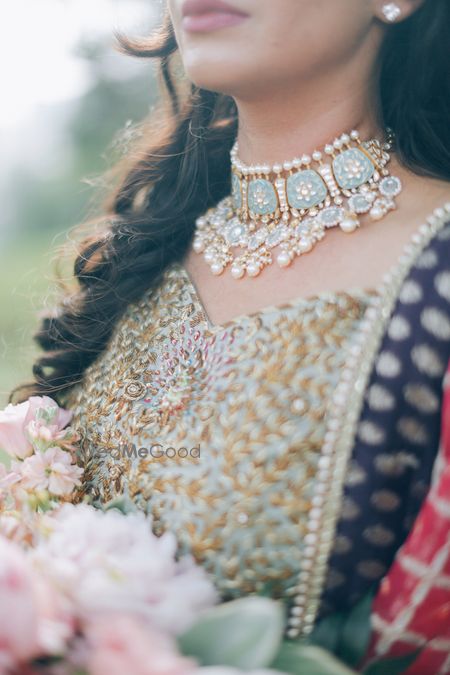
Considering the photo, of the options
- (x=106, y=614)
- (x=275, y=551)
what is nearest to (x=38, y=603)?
(x=106, y=614)

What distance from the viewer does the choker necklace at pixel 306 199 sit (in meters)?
1.12

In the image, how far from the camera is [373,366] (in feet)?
3.14


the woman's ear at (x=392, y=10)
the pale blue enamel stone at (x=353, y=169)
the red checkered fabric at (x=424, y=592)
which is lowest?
the red checkered fabric at (x=424, y=592)

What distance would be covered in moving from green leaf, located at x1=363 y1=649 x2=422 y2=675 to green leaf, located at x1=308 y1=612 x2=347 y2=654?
0.14 ft

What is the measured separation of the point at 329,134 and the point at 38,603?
0.72 meters

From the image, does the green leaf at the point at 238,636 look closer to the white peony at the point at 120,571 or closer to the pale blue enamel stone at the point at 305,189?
the white peony at the point at 120,571

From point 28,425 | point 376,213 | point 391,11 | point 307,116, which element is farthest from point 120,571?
point 391,11

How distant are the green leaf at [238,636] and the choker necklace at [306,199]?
0.50 m

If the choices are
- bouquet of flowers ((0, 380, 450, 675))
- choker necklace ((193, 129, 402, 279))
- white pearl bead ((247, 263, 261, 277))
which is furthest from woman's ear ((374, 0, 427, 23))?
bouquet of flowers ((0, 380, 450, 675))

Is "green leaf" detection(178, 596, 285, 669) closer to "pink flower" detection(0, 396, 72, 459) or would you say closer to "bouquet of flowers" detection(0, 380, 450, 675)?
"bouquet of flowers" detection(0, 380, 450, 675)

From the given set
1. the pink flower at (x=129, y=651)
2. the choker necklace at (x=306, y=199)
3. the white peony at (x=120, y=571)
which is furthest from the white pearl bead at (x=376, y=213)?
the pink flower at (x=129, y=651)

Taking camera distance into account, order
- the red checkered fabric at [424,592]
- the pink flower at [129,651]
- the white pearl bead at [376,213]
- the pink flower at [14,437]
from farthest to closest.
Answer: the pink flower at [14,437] → the white pearl bead at [376,213] → the red checkered fabric at [424,592] → the pink flower at [129,651]

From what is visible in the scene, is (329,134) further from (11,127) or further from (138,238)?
(11,127)

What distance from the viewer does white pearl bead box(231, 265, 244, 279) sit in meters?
1.18
